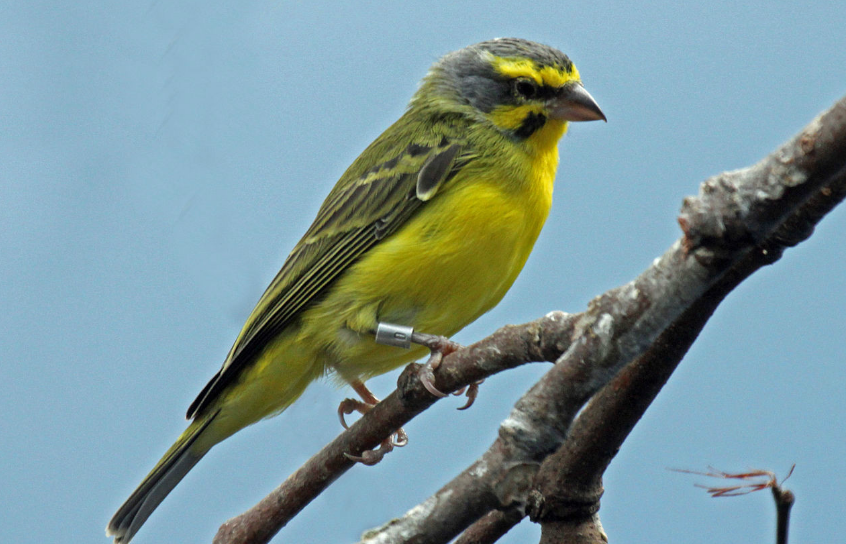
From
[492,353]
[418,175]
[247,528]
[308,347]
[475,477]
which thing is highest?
[418,175]

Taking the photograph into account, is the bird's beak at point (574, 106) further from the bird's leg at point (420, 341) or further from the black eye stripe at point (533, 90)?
the bird's leg at point (420, 341)

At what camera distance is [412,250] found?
3.75 metres

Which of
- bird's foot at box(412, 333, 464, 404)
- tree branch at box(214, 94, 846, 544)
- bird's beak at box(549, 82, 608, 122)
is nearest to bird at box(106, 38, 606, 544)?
bird's beak at box(549, 82, 608, 122)

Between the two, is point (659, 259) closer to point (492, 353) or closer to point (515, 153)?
point (492, 353)

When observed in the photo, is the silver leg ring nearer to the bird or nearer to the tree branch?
the bird

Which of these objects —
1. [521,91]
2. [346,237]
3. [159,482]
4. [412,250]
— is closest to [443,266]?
[412,250]

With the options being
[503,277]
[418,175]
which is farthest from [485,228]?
[418,175]

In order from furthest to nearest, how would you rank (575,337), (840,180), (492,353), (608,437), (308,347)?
(308,347) < (492,353) < (608,437) < (575,337) < (840,180)

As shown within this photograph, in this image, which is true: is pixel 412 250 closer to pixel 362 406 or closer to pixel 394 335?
pixel 394 335

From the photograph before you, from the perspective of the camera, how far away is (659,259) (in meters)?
2.22

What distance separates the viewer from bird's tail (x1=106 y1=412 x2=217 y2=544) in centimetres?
408

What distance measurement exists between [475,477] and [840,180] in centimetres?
137

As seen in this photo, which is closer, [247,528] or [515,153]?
[247,528]

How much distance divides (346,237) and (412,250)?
0.45 m
